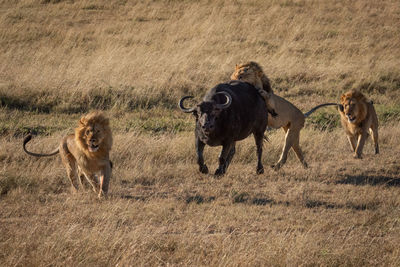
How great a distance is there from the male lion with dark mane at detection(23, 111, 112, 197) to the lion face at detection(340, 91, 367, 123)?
4347 millimetres

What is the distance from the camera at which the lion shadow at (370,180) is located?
8367 millimetres

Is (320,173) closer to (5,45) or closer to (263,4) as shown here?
(5,45)

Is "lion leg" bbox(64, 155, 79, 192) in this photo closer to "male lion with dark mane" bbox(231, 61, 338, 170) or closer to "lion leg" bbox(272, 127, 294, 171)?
"male lion with dark mane" bbox(231, 61, 338, 170)

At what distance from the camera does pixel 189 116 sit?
41.2 feet

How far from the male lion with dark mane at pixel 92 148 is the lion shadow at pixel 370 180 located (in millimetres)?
3428

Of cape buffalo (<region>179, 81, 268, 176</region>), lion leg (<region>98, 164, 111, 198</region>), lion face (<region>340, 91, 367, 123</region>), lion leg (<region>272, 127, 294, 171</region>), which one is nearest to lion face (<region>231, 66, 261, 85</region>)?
cape buffalo (<region>179, 81, 268, 176</region>)

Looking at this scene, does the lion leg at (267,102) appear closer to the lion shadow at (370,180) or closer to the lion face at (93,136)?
the lion shadow at (370,180)

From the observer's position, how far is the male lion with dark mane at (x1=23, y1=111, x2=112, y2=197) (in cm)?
686

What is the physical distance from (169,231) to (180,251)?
770 millimetres

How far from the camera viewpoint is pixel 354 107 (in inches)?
377

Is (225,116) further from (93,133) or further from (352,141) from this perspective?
(352,141)

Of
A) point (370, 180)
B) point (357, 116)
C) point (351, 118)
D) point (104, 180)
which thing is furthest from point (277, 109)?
point (104, 180)

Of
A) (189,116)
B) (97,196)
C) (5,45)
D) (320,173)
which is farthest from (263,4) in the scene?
(97,196)

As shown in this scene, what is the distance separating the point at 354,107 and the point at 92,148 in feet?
15.5
